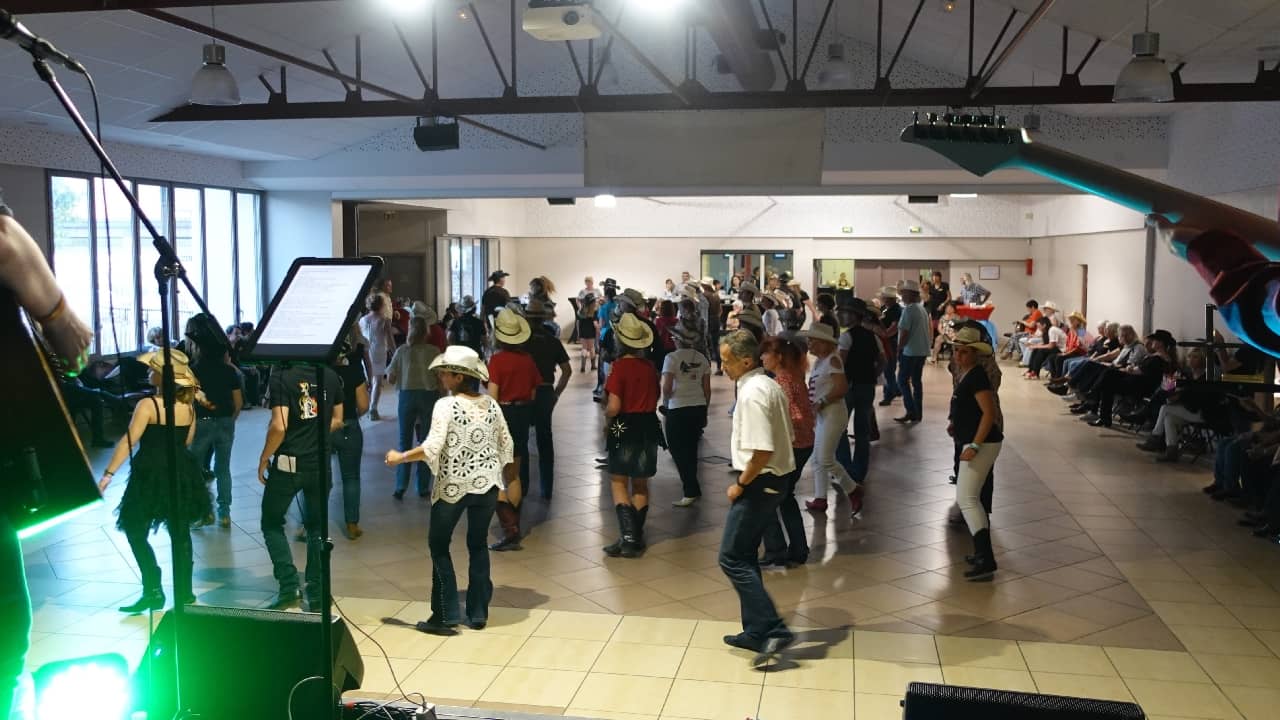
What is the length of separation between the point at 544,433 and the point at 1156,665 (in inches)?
176

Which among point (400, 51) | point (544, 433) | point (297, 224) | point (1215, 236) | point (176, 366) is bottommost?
point (544, 433)

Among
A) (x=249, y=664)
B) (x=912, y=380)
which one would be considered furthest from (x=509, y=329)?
(x=912, y=380)

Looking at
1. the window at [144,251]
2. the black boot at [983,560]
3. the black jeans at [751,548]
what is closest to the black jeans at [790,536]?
the black boot at [983,560]

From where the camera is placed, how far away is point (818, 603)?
5.76 meters

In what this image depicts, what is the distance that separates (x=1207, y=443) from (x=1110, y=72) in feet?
12.3

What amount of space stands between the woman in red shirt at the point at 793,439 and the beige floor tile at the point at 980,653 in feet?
3.83

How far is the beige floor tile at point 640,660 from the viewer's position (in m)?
4.83

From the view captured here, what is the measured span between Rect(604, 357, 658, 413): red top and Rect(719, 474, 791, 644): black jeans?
71.2 inches

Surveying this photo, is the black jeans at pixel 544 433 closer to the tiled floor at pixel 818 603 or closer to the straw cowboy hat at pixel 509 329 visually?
the tiled floor at pixel 818 603

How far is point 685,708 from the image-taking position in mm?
4430

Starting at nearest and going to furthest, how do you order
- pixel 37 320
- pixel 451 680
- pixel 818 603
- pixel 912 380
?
pixel 37 320, pixel 451 680, pixel 818 603, pixel 912 380

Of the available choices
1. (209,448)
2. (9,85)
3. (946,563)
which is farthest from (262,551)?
(9,85)

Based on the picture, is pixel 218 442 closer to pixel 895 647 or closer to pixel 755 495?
pixel 755 495

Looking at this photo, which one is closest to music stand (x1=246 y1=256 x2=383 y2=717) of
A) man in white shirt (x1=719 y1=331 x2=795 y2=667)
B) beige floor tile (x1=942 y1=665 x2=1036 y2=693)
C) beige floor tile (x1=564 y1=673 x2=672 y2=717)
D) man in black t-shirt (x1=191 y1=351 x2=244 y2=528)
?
beige floor tile (x1=564 y1=673 x2=672 y2=717)
